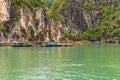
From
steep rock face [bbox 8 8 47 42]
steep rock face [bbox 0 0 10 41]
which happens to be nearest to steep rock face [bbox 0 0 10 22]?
→ steep rock face [bbox 0 0 10 41]

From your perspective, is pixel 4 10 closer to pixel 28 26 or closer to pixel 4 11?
pixel 4 11

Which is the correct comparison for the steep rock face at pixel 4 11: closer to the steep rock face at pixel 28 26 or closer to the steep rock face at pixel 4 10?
the steep rock face at pixel 4 10

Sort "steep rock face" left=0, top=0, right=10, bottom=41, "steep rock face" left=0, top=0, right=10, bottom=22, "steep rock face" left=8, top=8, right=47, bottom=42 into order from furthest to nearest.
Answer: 1. "steep rock face" left=8, top=8, right=47, bottom=42
2. "steep rock face" left=0, top=0, right=10, bottom=22
3. "steep rock face" left=0, top=0, right=10, bottom=41

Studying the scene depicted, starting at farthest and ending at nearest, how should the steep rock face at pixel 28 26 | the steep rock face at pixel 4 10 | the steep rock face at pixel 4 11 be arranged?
the steep rock face at pixel 28 26
the steep rock face at pixel 4 10
the steep rock face at pixel 4 11

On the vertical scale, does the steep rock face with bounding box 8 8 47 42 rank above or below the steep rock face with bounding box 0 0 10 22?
below

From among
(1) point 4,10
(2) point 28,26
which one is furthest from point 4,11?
(2) point 28,26

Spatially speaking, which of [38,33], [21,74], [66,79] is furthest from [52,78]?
[38,33]

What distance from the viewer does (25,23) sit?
16300cm

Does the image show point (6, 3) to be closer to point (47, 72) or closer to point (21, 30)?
point (21, 30)

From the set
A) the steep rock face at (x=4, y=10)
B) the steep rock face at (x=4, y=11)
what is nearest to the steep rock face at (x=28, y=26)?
the steep rock face at (x=4, y=11)

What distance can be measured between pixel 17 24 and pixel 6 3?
446 inches

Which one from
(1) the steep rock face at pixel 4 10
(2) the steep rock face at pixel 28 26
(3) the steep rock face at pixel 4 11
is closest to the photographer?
(3) the steep rock face at pixel 4 11

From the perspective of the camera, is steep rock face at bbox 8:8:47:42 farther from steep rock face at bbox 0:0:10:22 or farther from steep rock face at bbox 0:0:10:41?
steep rock face at bbox 0:0:10:22

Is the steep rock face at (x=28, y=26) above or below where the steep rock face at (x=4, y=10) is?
below
